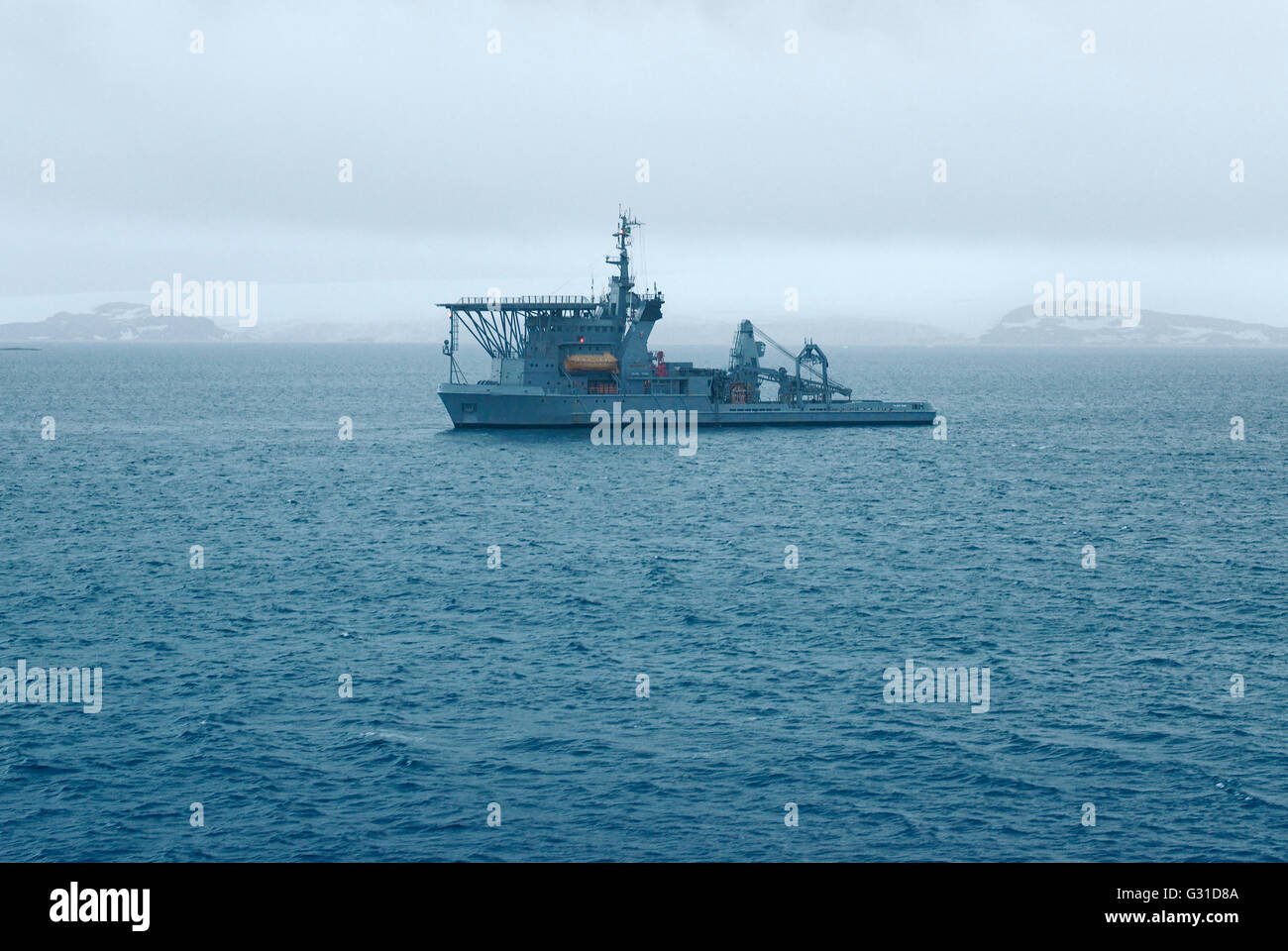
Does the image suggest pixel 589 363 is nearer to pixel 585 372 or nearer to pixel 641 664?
pixel 585 372

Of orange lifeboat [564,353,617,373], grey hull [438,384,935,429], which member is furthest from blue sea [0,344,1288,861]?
orange lifeboat [564,353,617,373]

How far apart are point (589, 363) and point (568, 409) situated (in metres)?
4.82

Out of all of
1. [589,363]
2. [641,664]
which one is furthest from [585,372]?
[641,664]

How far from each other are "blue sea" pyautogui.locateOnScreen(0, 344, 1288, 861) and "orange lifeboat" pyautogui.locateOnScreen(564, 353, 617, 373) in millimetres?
27991

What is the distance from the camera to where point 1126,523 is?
7019 cm

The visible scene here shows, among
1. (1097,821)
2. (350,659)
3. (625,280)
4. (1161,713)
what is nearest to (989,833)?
(1097,821)

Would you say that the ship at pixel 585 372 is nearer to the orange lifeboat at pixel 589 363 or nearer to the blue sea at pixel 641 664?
the orange lifeboat at pixel 589 363

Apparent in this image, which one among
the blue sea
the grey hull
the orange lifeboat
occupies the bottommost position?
the blue sea

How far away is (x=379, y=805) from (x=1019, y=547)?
1673 inches

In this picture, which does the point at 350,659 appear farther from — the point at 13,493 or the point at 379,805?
the point at 13,493

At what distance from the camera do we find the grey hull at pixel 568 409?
115 meters

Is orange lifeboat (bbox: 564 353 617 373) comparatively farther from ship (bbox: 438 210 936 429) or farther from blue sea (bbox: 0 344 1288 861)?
blue sea (bbox: 0 344 1288 861)

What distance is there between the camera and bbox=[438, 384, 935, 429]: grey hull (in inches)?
4525

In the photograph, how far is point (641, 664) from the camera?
1650 inches
